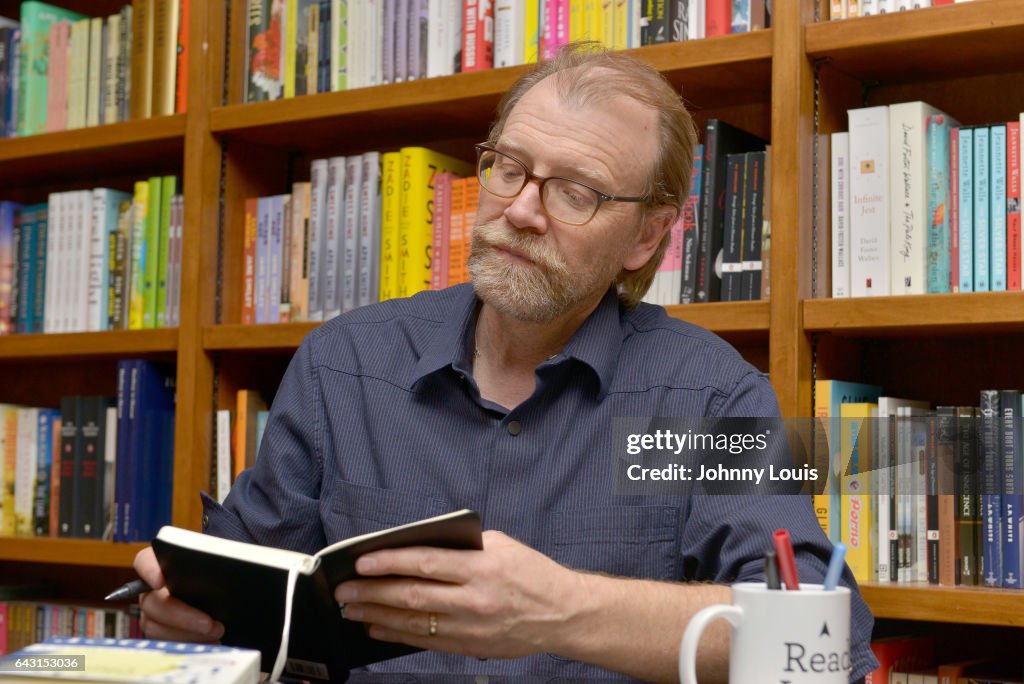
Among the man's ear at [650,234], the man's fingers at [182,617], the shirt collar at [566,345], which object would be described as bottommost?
the man's fingers at [182,617]

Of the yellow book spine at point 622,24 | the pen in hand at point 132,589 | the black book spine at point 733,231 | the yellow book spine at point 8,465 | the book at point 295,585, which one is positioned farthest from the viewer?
the yellow book spine at point 8,465

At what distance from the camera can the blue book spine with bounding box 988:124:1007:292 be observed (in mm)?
1566

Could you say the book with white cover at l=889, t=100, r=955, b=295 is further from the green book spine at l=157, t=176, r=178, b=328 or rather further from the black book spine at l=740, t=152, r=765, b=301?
the green book spine at l=157, t=176, r=178, b=328

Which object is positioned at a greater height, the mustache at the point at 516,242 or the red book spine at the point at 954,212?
the red book spine at the point at 954,212

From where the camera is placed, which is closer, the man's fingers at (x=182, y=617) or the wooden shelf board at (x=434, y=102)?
the man's fingers at (x=182, y=617)

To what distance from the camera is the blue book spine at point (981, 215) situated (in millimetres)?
1578

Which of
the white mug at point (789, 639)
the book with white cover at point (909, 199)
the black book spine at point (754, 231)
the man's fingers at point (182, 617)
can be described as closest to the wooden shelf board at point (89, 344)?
the black book spine at point (754, 231)

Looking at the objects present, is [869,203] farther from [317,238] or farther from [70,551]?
[70,551]

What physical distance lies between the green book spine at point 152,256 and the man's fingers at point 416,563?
1573 mm

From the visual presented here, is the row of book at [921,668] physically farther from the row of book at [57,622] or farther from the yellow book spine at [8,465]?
the yellow book spine at [8,465]

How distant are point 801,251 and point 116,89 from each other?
4.86 ft

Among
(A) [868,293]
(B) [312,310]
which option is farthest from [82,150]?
(A) [868,293]

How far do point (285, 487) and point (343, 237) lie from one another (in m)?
0.82

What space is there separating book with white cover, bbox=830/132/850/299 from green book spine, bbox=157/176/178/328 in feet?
4.19
